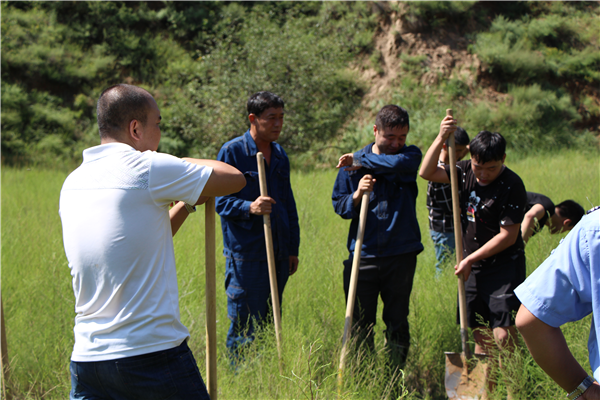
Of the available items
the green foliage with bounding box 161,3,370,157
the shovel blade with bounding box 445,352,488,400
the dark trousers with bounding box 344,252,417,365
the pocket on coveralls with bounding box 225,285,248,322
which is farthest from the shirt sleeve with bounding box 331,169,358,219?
the green foliage with bounding box 161,3,370,157

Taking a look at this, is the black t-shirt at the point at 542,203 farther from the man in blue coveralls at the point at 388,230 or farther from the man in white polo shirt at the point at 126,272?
the man in white polo shirt at the point at 126,272

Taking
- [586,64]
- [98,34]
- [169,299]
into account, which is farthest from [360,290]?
[98,34]

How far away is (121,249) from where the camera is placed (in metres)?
1.55

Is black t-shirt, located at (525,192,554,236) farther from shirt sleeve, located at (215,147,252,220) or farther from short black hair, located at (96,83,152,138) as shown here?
short black hair, located at (96,83,152,138)

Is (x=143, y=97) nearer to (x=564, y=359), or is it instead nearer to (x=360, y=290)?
(x=564, y=359)

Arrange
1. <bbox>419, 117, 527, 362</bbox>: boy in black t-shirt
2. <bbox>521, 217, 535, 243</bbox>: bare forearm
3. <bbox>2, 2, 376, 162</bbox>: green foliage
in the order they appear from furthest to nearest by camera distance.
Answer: <bbox>2, 2, 376, 162</bbox>: green foliage, <bbox>521, 217, 535, 243</bbox>: bare forearm, <bbox>419, 117, 527, 362</bbox>: boy in black t-shirt

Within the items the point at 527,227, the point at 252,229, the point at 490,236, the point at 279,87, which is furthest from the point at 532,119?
the point at 252,229

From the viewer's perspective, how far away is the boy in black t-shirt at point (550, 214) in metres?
4.02

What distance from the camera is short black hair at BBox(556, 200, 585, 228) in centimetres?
424

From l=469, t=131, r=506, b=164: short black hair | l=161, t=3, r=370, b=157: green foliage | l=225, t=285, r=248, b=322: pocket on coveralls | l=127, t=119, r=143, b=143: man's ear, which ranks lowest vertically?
l=225, t=285, r=248, b=322: pocket on coveralls

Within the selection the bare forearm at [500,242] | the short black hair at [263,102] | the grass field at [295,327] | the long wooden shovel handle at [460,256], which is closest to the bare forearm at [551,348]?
the grass field at [295,327]

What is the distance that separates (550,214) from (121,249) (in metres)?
3.96

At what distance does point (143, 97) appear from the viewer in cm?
171

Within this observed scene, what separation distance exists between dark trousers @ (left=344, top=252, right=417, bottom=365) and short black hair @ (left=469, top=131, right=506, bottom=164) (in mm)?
775
